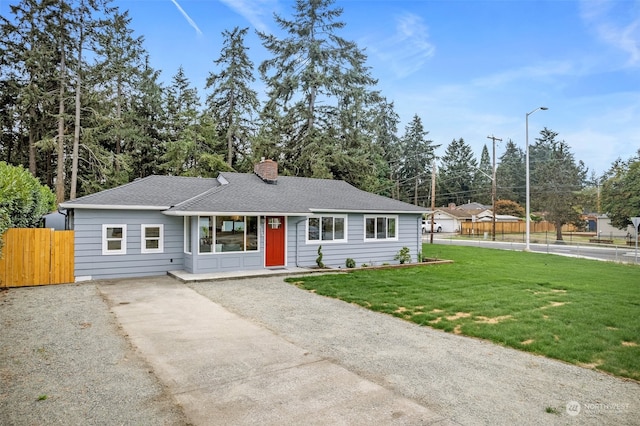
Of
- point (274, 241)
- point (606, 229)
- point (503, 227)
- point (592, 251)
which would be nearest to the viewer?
point (274, 241)

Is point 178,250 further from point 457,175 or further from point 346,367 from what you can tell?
point 457,175

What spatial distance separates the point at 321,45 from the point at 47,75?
19.1 meters

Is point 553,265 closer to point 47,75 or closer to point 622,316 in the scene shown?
point 622,316

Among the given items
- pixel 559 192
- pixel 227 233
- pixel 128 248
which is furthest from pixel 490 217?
pixel 128 248

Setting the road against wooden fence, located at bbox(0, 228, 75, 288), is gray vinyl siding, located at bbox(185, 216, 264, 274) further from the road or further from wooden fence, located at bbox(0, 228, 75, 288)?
the road

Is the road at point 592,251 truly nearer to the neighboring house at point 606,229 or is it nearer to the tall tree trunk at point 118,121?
the neighboring house at point 606,229

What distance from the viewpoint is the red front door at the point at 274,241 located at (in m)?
13.6

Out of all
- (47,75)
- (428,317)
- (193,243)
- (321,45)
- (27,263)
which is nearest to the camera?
(428,317)

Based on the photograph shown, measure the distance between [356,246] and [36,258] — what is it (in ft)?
36.1

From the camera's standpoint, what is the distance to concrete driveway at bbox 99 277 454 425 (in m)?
3.62

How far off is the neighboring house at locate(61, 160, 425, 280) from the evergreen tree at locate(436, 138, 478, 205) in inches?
2050

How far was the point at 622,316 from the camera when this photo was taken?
7516mm

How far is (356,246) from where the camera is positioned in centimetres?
A: 1561

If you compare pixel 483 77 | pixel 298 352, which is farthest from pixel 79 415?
pixel 483 77
